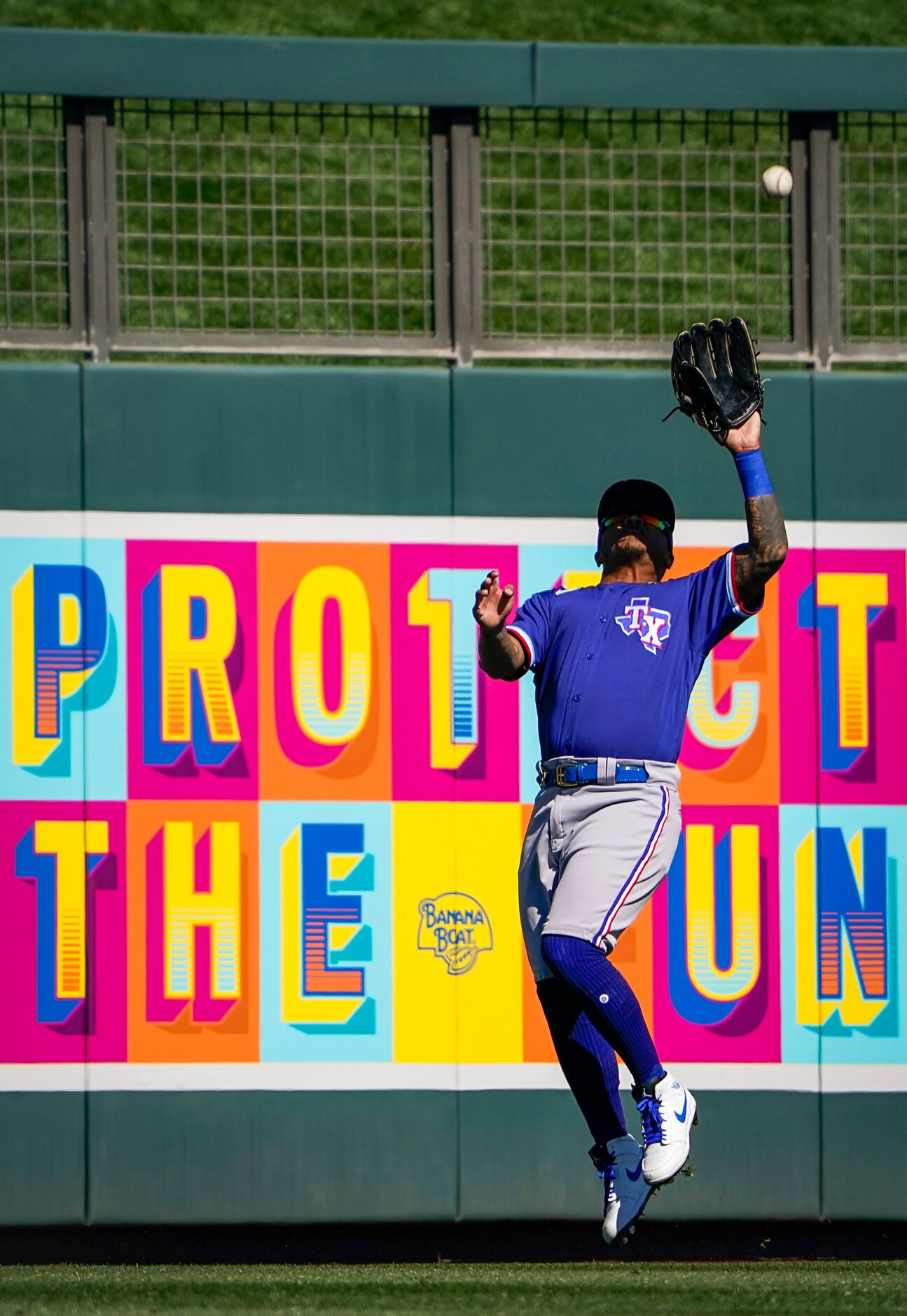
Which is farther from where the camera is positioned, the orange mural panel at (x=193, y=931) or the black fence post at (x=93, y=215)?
the black fence post at (x=93, y=215)

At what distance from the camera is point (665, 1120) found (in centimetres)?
482

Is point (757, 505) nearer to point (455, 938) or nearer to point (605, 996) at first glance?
point (605, 996)

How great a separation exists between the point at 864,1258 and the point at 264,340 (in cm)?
470

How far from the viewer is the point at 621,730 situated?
16.9ft

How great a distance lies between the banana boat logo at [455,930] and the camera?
24.8 ft

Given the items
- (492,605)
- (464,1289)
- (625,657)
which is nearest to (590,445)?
(625,657)

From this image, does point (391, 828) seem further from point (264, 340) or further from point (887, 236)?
point (887, 236)

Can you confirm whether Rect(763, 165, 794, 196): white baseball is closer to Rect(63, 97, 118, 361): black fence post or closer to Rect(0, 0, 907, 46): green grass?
Rect(63, 97, 118, 361): black fence post

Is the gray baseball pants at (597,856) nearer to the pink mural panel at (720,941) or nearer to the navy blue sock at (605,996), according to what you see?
the navy blue sock at (605,996)

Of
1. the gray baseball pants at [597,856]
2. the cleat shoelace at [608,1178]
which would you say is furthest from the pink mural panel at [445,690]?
the cleat shoelace at [608,1178]

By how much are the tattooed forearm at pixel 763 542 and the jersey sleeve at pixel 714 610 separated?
0.12 meters

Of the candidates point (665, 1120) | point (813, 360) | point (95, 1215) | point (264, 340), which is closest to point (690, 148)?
point (813, 360)

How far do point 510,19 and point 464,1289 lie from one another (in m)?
12.8

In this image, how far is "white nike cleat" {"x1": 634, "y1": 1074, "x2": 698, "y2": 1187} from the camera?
473cm
